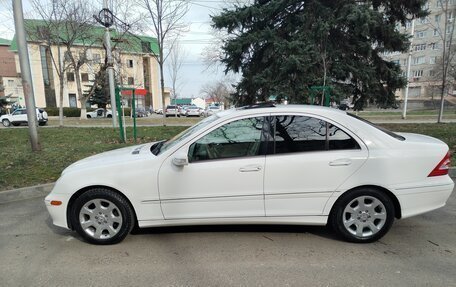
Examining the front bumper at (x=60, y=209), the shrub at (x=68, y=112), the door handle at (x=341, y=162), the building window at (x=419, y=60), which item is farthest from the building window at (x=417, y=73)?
the front bumper at (x=60, y=209)

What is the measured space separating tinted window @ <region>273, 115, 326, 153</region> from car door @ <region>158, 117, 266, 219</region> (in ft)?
0.62

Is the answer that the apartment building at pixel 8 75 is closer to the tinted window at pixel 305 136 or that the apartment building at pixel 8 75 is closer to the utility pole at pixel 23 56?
the utility pole at pixel 23 56

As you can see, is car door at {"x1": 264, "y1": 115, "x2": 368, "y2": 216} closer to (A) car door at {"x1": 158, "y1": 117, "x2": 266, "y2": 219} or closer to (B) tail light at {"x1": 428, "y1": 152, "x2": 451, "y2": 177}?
(A) car door at {"x1": 158, "y1": 117, "x2": 266, "y2": 219}

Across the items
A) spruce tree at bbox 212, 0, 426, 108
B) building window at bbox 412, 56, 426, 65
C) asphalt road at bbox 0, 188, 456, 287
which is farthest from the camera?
building window at bbox 412, 56, 426, 65

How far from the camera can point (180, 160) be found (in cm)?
326

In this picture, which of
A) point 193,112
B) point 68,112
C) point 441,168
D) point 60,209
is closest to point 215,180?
point 60,209

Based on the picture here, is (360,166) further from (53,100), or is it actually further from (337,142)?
(53,100)

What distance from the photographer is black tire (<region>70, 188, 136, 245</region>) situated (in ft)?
11.1

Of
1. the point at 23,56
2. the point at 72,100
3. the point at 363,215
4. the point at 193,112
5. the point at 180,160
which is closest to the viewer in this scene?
the point at 180,160

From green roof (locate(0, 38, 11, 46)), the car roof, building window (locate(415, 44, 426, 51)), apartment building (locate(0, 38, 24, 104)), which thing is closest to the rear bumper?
the car roof

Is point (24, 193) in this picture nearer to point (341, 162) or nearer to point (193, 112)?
point (341, 162)

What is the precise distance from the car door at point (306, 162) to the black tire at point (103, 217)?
62.2 inches

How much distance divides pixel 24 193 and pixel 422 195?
5.96 meters

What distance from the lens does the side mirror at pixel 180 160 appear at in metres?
3.26
